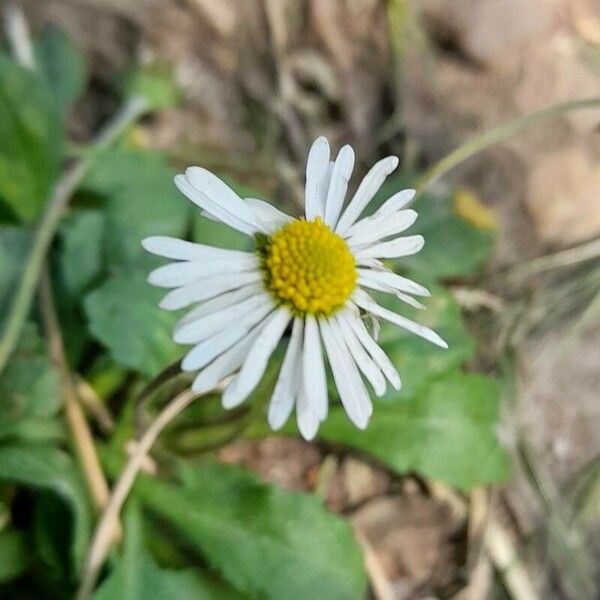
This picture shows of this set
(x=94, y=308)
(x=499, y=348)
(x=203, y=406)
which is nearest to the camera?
(x=94, y=308)

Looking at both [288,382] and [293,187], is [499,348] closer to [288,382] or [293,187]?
[293,187]

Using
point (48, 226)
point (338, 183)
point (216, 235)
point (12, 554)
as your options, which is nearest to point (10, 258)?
point (48, 226)

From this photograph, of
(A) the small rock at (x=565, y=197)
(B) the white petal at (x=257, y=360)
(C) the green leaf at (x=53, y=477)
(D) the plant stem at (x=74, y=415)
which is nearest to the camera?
(B) the white petal at (x=257, y=360)

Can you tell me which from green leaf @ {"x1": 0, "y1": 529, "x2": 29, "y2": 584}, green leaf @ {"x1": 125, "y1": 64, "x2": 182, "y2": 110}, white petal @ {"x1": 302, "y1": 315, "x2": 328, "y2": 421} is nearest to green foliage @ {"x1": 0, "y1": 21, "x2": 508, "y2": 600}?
green leaf @ {"x1": 0, "y1": 529, "x2": 29, "y2": 584}

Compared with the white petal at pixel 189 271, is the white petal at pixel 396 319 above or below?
below

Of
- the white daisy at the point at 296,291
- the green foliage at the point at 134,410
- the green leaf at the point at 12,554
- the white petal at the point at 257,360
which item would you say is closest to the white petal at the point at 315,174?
the white daisy at the point at 296,291

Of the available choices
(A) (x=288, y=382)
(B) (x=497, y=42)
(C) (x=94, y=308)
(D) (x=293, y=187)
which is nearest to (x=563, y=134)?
(B) (x=497, y=42)

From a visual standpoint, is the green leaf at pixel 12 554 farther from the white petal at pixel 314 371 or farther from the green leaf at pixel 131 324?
the white petal at pixel 314 371

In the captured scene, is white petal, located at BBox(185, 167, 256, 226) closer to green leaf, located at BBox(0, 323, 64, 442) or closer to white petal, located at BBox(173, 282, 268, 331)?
white petal, located at BBox(173, 282, 268, 331)
